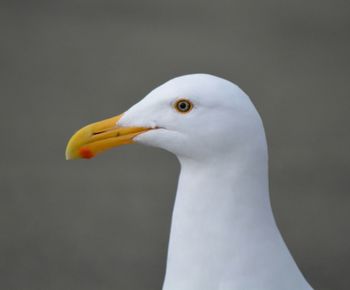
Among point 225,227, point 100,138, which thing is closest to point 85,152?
point 100,138

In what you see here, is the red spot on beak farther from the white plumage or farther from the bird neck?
the bird neck

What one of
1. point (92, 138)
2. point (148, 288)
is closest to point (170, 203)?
point (148, 288)

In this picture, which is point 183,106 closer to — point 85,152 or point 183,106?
point 183,106

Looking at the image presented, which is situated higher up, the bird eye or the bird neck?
the bird eye

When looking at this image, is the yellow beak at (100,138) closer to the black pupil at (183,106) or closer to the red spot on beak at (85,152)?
the red spot on beak at (85,152)

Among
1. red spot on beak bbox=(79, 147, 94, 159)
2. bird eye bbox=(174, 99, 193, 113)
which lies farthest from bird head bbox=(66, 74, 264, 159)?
red spot on beak bbox=(79, 147, 94, 159)

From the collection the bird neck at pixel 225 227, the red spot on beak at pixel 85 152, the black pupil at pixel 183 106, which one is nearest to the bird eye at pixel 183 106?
the black pupil at pixel 183 106

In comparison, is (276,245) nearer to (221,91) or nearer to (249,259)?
(249,259)
